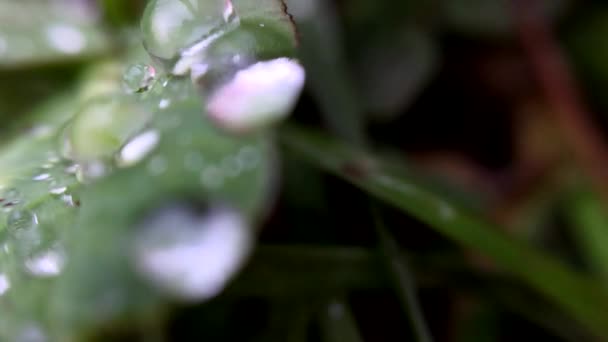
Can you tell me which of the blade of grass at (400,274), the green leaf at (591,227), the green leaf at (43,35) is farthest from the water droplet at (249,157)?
the green leaf at (591,227)

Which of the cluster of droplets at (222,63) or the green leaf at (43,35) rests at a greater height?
the cluster of droplets at (222,63)

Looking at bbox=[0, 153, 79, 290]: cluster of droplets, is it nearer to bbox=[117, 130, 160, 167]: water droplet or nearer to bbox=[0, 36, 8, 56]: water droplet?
bbox=[117, 130, 160, 167]: water droplet

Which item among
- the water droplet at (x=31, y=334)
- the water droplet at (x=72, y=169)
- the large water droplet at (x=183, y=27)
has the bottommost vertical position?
the water droplet at (x=31, y=334)

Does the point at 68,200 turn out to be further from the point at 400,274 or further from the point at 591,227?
the point at 591,227

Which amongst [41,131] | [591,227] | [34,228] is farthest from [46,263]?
[591,227]

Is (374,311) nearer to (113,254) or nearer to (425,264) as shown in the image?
(425,264)

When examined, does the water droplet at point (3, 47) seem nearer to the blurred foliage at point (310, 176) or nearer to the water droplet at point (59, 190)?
the blurred foliage at point (310, 176)

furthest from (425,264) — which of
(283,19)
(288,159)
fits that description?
(283,19)
